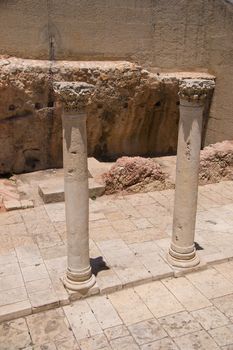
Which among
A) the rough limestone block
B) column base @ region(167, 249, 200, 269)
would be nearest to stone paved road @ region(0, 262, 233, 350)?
column base @ region(167, 249, 200, 269)

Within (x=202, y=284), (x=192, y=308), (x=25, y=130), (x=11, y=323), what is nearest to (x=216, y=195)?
(x=202, y=284)

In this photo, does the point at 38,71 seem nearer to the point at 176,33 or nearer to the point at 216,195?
the point at 176,33

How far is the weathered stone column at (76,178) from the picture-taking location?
5.60m

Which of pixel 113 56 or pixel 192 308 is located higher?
pixel 113 56

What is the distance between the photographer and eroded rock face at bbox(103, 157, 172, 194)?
35.1 feet

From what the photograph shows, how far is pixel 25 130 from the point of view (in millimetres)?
11625

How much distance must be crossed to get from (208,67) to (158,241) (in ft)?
25.1

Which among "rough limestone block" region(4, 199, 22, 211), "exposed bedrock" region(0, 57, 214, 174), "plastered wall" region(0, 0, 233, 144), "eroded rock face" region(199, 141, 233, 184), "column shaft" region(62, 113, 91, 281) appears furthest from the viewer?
"eroded rock face" region(199, 141, 233, 184)

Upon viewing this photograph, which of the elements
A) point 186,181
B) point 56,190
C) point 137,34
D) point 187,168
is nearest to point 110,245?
point 186,181

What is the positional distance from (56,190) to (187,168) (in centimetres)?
440

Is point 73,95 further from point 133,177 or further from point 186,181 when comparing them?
point 133,177

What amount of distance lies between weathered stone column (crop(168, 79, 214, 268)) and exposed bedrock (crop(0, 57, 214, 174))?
583 cm

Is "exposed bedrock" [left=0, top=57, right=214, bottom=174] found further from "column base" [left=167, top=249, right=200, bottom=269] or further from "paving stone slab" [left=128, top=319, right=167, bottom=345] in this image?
"paving stone slab" [left=128, top=319, right=167, bottom=345]

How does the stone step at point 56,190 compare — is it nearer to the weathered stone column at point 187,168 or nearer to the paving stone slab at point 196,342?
the weathered stone column at point 187,168
